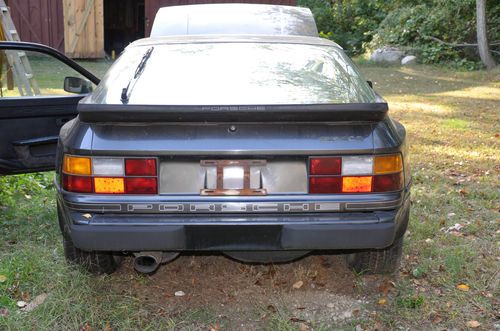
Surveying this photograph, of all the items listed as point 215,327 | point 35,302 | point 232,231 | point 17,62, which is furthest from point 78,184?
point 17,62

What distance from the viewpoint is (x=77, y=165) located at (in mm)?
2955

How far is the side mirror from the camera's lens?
15.5ft

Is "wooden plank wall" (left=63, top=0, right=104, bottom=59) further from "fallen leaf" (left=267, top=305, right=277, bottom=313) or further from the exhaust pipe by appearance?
"fallen leaf" (left=267, top=305, right=277, bottom=313)

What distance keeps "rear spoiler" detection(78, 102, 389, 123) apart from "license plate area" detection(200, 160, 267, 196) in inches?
8.9

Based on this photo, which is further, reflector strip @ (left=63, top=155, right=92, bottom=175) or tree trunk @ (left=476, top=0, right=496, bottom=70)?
tree trunk @ (left=476, top=0, right=496, bottom=70)

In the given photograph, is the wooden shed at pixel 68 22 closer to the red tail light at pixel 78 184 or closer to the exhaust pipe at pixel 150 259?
the exhaust pipe at pixel 150 259

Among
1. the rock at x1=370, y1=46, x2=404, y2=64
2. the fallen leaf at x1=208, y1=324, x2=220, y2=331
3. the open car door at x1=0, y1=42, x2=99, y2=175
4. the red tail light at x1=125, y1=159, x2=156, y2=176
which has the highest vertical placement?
the red tail light at x1=125, y1=159, x2=156, y2=176

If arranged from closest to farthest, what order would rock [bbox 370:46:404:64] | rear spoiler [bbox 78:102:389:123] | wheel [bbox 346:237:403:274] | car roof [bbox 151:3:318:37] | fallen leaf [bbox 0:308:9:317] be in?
rear spoiler [bbox 78:102:389:123], fallen leaf [bbox 0:308:9:317], wheel [bbox 346:237:403:274], car roof [bbox 151:3:318:37], rock [bbox 370:46:404:64]

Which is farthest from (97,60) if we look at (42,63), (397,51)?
(397,51)

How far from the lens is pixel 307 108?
2893mm

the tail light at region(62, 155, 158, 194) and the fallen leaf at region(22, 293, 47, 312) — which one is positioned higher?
the tail light at region(62, 155, 158, 194)

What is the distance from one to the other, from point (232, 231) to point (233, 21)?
106 inches

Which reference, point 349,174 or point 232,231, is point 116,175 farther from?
point 349,174

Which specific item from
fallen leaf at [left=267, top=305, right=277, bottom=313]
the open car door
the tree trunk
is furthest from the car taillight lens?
the tree trunk
